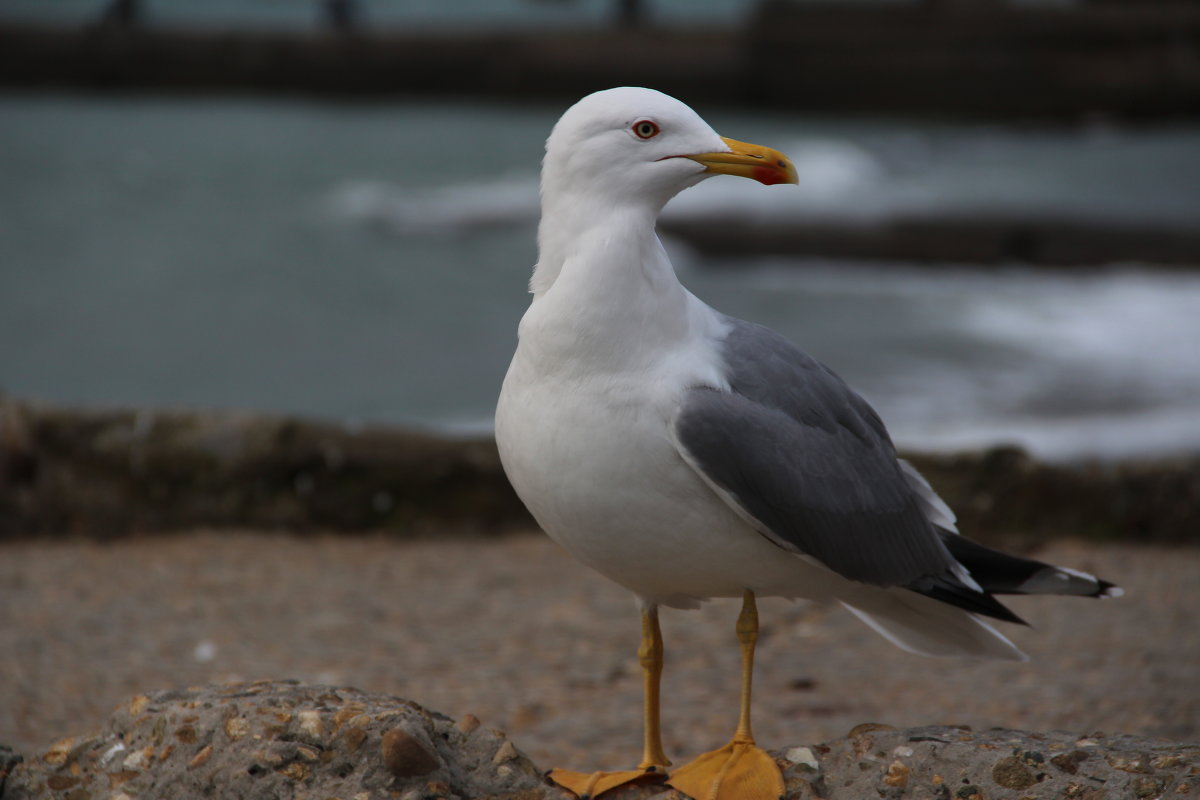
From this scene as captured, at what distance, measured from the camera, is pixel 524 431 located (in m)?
A: 2.07

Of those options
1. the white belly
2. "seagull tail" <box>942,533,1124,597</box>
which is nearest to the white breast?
the white belly

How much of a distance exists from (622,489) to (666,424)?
12cm

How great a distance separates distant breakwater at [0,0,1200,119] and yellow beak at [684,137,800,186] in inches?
284

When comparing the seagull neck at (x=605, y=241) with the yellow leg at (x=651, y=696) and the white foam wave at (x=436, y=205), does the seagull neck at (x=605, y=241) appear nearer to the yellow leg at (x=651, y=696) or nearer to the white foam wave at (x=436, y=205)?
the yellow leg at (x=651, y=696)

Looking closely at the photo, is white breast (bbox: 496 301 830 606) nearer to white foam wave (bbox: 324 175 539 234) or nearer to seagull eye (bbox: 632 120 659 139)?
seagull eye (bbox: 632 120 659 139)

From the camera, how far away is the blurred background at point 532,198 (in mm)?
7254

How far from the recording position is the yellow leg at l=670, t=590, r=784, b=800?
2.12m

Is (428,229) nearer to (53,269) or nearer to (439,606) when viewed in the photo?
(53,269)

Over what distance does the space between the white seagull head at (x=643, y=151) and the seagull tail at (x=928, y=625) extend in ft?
2.64

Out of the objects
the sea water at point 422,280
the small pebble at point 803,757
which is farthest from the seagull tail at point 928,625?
the sea water at point 422,280

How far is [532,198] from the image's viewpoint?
10227mm

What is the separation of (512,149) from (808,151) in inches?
102

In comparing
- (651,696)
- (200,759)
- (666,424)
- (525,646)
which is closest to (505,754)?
(651,696)

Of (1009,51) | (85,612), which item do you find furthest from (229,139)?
(1009,51)
